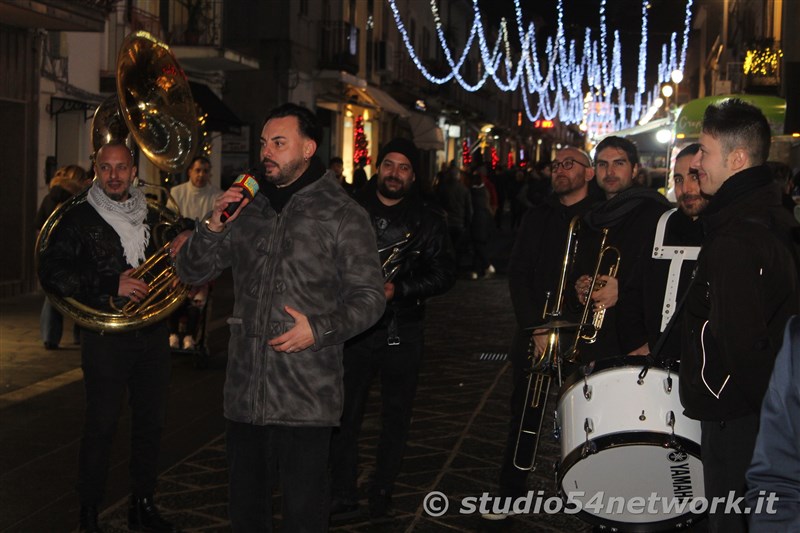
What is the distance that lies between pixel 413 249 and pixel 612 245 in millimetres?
1062

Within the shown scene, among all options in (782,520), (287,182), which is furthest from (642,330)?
(782,520)

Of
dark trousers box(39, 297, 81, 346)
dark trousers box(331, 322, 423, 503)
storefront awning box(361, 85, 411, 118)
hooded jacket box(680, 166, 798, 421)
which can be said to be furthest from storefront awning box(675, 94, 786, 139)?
hooded jacket box(680, 166, 798, 421)

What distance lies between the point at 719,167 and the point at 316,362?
1568 millimetres

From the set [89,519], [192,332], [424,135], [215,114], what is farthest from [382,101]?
[89,519]

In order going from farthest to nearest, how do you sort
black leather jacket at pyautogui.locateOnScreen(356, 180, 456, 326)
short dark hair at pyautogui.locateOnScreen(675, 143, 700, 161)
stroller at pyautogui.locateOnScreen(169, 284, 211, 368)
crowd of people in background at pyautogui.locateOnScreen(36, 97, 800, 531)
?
1. stroller at pyautogui.locateOnScreen(169, 284, 211, 368)
2. black leather jacket at pyautogui.locateOnScreen(356, 180, 456, 326)
3. short dark hair at pyautogui.locateOnScreen(675, 143, 700, 161)
4. crowd of people in background at pyautogui.locateOnScreen(36, 97, 800, 531)

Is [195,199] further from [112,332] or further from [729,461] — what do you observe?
[729,461]

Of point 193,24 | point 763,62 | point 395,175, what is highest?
point 193,24

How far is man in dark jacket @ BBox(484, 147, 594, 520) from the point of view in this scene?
5.84 m

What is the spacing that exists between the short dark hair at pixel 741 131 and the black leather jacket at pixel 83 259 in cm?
302

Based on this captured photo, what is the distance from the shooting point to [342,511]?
581 cm

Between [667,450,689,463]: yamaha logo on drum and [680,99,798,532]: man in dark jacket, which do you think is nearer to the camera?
[680,99,798,532]: man in dark jacket

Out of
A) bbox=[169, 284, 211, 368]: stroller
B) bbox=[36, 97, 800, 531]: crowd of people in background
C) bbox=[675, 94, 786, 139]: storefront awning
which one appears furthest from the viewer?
bbox=[675, 94, 786, 139]: storefront awning

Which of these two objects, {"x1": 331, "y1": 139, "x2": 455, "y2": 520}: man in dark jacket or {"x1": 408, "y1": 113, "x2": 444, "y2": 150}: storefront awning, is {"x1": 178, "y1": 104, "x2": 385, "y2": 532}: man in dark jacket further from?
{"x1": 408, "y1": 113, "x2": 444, "y2": 150}: storefront awning

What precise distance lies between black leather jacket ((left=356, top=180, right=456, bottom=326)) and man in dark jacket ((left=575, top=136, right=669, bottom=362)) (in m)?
0.75
